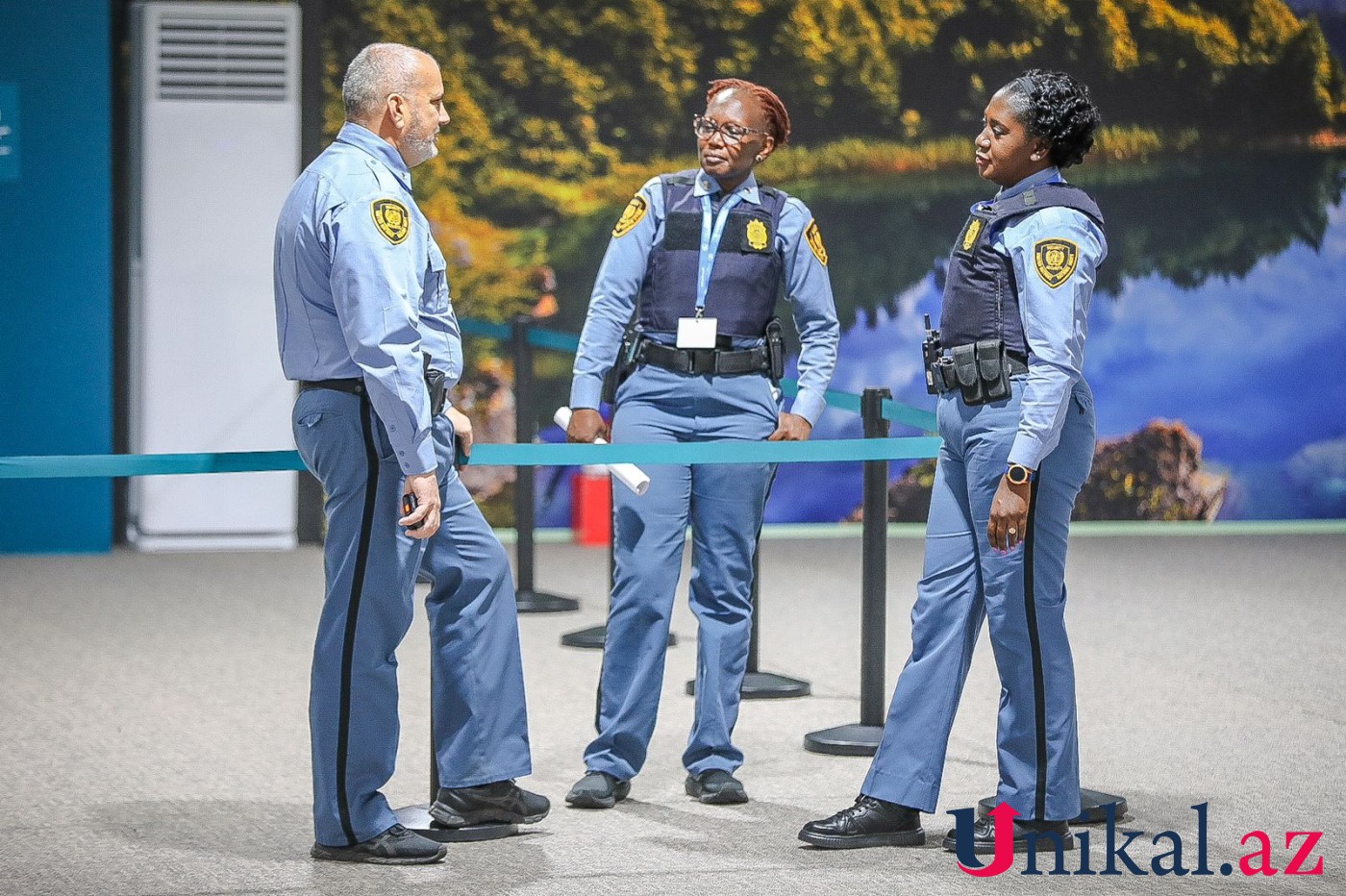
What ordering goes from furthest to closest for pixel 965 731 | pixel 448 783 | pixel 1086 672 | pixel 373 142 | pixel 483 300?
pixel 483 300 < pixel 1086 672 < pixel 965 731 < pixel 448 783 < pixel 373 142

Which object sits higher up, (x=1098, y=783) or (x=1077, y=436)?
(x=1077, y=436)

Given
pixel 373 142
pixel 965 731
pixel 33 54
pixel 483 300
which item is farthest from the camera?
pixel 483 300

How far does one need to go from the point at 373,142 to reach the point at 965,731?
2342 mm

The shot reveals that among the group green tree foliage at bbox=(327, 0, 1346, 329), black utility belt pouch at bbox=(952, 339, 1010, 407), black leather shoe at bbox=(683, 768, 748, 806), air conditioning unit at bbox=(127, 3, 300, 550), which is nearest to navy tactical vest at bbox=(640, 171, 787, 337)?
black utility belt pouch at bbox=(952, 339, 1010, 407)

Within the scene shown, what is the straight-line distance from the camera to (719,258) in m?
3.97

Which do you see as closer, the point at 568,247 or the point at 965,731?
the point at 965,731

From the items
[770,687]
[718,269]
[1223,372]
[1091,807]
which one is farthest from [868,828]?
[1223,372]

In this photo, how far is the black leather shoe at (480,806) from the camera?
356 centimetres

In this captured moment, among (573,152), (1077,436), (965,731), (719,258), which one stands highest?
(573,152)

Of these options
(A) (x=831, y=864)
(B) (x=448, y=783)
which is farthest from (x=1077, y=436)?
(B) (x=448, y=783)

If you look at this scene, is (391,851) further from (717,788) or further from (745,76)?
(745,76)

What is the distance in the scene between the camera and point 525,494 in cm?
655

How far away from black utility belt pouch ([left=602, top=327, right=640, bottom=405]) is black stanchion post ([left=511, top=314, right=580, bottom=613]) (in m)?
2.33

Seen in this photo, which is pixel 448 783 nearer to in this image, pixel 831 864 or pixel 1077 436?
pixel 831 864
